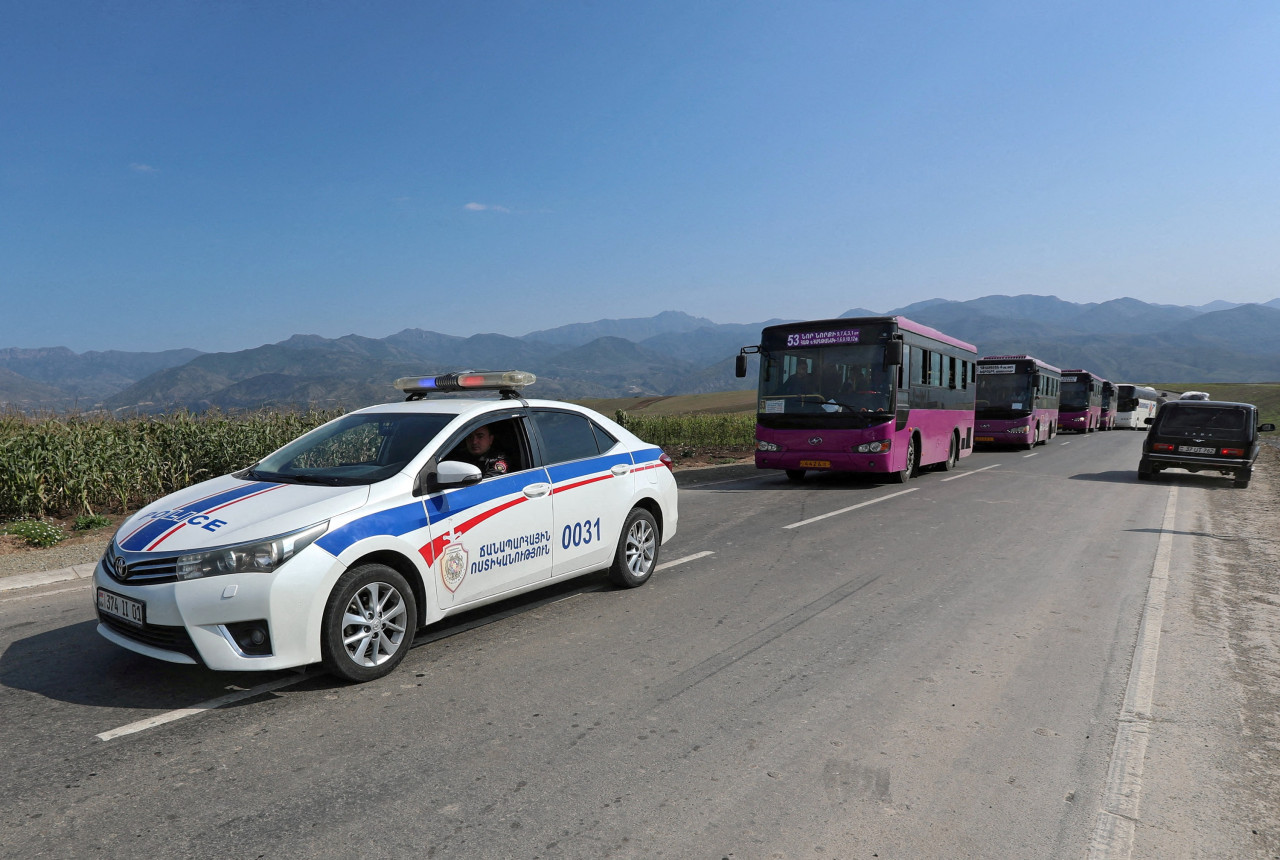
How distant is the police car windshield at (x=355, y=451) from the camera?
192 inches

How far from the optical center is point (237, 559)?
3.96 metres

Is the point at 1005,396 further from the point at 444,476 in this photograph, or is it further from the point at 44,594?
the point at 44,594

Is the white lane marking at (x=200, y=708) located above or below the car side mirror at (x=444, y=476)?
below

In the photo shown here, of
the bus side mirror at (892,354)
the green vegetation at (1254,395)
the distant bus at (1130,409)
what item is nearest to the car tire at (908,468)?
the bus side mirror at (892,354)

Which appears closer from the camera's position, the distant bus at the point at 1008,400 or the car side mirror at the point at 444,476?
the car side mirror at the point at 444,476

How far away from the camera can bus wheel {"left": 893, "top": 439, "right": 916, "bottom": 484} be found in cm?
1478

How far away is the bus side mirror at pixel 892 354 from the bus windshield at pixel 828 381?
0.22 meters

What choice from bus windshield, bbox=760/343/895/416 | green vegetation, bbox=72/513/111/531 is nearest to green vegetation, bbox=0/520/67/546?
green vegetation, bbox=72/513/111/531

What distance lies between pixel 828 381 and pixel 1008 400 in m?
14.9

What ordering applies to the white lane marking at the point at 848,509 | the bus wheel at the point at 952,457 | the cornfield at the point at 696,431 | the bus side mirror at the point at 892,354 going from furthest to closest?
the cornfield at the point at 696,431 → the bus wheel at the point at 952,457 → the bus side mirror at the point at 892,354 → the white lane marking at the point at 848,509

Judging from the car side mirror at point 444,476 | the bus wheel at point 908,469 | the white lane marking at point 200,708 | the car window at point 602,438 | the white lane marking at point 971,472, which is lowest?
the white lane marking at point 971,472

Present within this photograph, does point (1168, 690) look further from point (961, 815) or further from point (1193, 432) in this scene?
point (1193, 432)

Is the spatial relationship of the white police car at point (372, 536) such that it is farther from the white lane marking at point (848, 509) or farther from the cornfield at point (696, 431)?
the cornfield at point (696, 431)

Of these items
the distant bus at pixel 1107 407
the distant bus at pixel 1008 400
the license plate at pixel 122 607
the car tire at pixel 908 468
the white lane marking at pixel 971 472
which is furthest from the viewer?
the distant bus at pixel 1107 407
